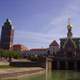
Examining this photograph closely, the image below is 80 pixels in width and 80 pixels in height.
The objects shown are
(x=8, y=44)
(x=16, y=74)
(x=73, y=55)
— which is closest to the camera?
(x=16, y=74)

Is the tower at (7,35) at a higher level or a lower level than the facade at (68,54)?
higher

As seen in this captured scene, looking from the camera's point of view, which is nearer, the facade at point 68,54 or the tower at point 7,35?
the facade at point 68,54

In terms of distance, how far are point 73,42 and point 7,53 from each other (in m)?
34.2

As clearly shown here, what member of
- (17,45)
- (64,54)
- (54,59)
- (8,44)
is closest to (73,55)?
(64,54)

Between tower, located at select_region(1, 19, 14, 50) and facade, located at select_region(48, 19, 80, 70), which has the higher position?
tower, located at select_region(1, 19, 14, 50)

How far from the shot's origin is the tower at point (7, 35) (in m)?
164

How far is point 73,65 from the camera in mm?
103562

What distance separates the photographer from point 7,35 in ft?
543

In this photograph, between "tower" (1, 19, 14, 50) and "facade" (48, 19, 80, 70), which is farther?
"tower" (1, 19, 14, 50)

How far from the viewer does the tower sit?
6437 inches

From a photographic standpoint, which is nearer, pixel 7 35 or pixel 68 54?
pixel 68 54

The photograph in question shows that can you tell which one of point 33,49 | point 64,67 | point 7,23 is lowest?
point 64,67

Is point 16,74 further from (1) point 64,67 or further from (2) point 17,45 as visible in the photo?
(2) point 17,45

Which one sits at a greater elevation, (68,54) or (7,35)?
(7,35)
